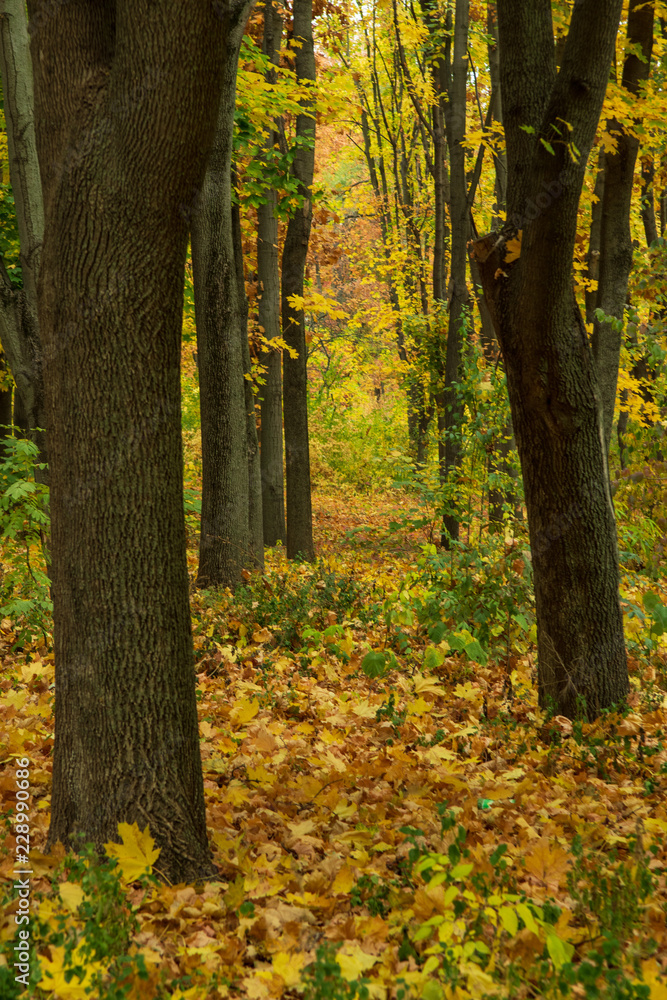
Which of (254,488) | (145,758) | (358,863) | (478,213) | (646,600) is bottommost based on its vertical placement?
(358,863)

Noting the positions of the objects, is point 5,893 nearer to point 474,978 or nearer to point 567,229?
point 474,978

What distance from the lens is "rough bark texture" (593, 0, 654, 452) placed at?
22.0 ft

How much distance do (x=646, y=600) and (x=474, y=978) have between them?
2.31 m

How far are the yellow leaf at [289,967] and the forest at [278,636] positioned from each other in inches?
0.4

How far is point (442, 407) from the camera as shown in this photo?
548 inches

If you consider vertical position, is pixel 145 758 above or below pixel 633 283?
below

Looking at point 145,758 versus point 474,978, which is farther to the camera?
point 145,758

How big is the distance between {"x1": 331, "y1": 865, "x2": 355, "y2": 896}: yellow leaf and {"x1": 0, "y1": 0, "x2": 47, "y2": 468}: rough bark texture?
17.3 feet

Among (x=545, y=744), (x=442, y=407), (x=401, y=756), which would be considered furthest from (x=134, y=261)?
(x=442, y=407)

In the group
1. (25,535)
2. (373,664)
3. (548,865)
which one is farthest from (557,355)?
(25,535)

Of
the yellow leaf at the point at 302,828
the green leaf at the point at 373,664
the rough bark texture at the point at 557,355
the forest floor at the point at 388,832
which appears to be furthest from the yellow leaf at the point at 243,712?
the rough bark texture at the point at 557,355

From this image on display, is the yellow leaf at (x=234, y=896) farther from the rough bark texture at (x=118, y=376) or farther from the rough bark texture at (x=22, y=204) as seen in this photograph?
the rough bark texture at (x=22, y=204)

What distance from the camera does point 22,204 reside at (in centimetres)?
679

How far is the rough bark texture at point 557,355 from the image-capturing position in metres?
3.97
